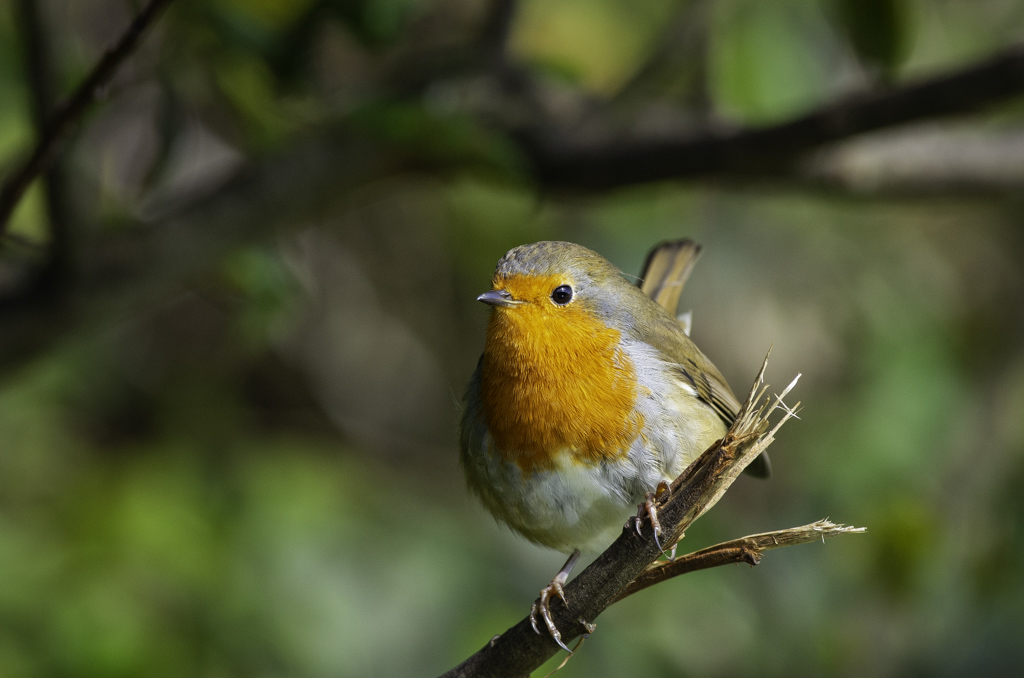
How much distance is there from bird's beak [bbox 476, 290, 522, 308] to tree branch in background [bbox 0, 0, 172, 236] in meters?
0.86

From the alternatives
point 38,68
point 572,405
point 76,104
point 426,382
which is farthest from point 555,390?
point 426,382

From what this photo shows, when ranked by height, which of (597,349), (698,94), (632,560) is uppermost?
(698,94)

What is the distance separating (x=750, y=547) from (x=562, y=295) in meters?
0.78

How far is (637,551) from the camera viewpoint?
5.24 ft

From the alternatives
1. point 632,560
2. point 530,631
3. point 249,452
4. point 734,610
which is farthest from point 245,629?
point 632,560

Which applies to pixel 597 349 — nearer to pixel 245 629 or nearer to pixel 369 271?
pixel 245 629

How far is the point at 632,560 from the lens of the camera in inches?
63.1

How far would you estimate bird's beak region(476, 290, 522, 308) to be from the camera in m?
2.12

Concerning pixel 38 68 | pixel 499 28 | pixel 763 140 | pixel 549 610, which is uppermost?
pixel 499 28

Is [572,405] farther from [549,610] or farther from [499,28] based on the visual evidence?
[499,28]

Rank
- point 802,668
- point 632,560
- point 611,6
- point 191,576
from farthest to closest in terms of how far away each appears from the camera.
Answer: point 611,6
point 191,576
point 802,668
point 632,560

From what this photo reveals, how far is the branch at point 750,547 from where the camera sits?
163cm

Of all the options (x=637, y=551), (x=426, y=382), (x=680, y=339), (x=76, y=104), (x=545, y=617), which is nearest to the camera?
(x=637, y=551)

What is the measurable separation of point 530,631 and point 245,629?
2.07 meters
